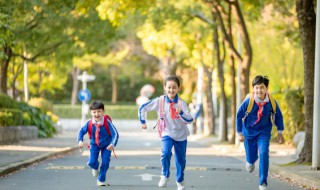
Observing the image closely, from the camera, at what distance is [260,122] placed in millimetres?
13266

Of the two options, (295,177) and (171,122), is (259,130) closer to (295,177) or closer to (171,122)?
(171,122)

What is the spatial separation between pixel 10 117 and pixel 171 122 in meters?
16.6

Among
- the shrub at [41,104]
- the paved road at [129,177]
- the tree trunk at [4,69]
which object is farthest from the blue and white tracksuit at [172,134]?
the shrub at [41,104]

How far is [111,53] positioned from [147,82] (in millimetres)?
7400

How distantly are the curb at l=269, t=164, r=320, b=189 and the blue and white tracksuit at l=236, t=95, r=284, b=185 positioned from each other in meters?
1.16

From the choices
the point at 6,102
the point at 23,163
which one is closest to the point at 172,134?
the point at 23,163

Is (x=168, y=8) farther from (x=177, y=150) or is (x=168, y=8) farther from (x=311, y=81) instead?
(x=177, y=150)

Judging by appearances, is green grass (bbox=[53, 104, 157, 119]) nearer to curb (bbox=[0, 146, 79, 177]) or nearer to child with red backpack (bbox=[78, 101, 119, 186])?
curb (bbox=[0, 146, 79, 177])

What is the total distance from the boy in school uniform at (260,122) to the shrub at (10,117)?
51.5 feet

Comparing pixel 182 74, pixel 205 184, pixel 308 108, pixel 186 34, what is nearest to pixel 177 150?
pixel 205 184

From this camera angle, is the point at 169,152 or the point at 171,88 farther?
the point at 169,152

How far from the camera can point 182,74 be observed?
64.1 metres

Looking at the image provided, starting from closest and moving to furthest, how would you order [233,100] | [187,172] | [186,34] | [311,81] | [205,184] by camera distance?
[205,184] < [187,172] < [311,81] < [233,100] < [186,34]

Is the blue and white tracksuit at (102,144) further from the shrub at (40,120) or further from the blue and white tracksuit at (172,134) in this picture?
the shrub at (40,120)
